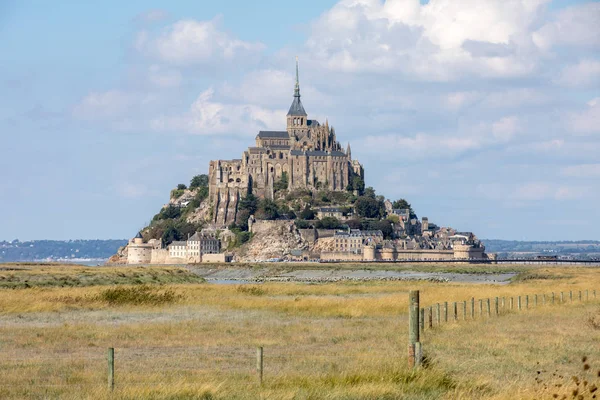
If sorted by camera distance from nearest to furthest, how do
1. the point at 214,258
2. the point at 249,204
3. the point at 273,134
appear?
the point at 214,258, the point at 249,204, the point at 273,134

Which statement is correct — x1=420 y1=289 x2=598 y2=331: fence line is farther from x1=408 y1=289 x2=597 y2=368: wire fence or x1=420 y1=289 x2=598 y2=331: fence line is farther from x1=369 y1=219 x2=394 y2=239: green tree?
x1=369 y1=219 x2=394 y2=239: green tree

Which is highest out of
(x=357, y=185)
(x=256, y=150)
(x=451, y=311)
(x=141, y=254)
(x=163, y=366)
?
(x=256, y=150)

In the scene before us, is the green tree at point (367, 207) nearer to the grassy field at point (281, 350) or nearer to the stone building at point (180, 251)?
the stone building at point (180, 251)

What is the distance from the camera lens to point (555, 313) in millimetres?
35719

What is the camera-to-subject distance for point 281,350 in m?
25.3

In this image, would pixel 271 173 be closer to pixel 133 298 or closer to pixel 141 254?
pixel 141 254

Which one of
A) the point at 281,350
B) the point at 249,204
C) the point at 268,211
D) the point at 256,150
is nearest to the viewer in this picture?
the point at 281,350

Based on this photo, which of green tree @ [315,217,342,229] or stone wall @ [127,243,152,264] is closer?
green tree @ [315,217,342,229]

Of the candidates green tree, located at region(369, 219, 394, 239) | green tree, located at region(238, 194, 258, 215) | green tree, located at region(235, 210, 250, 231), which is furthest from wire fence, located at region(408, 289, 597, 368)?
green tree, located at region(238, 194, 258, 215)

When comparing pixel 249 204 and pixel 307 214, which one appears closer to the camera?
pixel 307 214

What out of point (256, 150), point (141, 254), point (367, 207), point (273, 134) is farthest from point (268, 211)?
point (141, 254)

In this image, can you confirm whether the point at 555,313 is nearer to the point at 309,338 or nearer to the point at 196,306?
the point at 309,338

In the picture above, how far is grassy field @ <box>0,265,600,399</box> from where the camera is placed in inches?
708

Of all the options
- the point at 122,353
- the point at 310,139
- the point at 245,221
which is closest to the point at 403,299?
the point at 122,353
